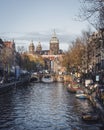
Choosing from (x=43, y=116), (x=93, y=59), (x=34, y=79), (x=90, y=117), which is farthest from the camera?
(x=34, y=79)

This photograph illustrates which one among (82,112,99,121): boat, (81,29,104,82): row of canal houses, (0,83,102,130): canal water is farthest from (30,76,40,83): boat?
(82,112,99,121): boat

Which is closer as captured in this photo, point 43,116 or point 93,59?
point 43,116

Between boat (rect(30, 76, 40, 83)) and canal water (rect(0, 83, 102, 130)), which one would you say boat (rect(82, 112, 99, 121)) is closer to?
canal water (rect(0, 83, 102, 130))

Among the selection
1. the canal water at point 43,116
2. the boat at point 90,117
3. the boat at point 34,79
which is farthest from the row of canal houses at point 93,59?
the boat at point 90,117

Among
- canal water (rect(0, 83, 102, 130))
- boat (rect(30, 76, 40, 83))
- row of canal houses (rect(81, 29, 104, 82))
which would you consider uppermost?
row of canal houses (rect(81, 29, 104, 82))

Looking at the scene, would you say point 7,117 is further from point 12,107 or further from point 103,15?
point 103,15

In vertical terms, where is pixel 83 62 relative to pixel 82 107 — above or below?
above

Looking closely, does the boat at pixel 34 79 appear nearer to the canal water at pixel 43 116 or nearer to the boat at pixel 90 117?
the canal water at pixel 43 116

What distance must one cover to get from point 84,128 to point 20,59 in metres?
135

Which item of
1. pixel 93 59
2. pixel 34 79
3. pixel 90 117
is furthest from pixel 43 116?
pixel 34 79

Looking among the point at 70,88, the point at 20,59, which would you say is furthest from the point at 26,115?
the point at 20,59

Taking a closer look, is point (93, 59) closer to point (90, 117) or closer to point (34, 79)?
point (34, 79)

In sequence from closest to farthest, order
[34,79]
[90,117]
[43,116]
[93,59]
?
[90,117] → [43,116] → [93,59] → [34,79]

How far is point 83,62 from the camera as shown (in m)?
116
